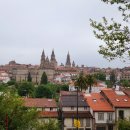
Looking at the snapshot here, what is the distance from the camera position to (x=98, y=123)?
59.6 m

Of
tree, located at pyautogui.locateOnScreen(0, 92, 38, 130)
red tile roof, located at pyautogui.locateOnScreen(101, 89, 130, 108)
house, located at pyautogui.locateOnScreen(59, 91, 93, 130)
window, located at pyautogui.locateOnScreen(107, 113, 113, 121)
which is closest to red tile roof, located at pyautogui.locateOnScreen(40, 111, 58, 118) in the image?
house, located at pyautogui.locateOnScreen(59, 91, 93, 130)

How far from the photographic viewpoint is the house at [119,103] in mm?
60188

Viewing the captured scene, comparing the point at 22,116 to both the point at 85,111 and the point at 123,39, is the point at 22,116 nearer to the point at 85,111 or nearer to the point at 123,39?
the point at 123,39

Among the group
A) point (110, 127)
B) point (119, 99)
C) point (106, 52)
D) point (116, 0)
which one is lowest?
point (110, 127)

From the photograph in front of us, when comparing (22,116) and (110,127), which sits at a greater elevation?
(22,116)

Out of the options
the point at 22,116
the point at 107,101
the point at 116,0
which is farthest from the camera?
the point at 107,101

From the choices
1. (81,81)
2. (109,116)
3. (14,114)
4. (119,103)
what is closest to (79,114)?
(109,116)

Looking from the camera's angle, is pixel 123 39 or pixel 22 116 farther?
pixel 22 116

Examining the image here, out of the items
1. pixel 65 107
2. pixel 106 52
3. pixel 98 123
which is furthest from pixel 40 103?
pixel 106 52

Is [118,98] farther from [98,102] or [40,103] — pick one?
[40,103]

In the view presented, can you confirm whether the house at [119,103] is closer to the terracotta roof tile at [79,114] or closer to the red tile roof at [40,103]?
the terracotta roof tile at [79,114]

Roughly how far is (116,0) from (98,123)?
46278 mm

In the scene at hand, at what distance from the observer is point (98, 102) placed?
62.6 meters

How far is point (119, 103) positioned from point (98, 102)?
11.0ft
